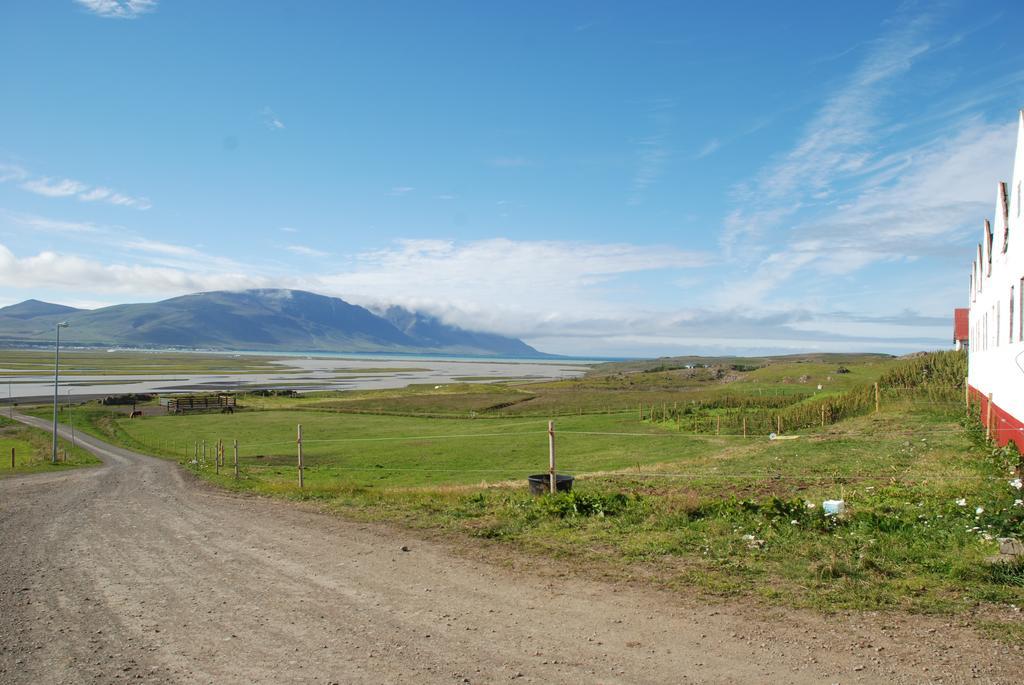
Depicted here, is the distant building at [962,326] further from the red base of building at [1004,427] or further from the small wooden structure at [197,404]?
the small wooden structure at [197,404]

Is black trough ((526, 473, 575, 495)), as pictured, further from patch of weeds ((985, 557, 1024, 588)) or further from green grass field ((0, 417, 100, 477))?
green grass field ((0, 417, 100, 477))

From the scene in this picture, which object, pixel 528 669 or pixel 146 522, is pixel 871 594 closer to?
pixel 528 669

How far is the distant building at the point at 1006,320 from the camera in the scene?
53.7 ft

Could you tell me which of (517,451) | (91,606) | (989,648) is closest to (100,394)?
(517,451)

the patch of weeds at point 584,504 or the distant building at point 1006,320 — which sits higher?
the distant building at point 1006,320

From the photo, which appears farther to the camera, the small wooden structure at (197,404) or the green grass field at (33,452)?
the small wooden structure at (197,404)

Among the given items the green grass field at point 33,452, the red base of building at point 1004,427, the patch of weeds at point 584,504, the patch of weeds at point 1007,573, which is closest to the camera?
the patch of weeds at point 1007,573

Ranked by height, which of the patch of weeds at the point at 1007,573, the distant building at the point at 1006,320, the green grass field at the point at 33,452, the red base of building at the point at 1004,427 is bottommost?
the green grass field at the point at 33,452

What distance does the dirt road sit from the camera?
6.16m

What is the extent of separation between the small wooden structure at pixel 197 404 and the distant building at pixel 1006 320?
241 ft

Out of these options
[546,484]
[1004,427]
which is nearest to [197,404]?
[546,484]

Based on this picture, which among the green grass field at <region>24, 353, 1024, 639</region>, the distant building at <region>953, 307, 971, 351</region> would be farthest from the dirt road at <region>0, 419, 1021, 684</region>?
the distant building at <region>953, 307, 971, 351</region>

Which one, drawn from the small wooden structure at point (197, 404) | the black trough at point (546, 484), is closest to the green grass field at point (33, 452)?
the small wooden structure at point (197, 404)

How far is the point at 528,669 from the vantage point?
6250mm
